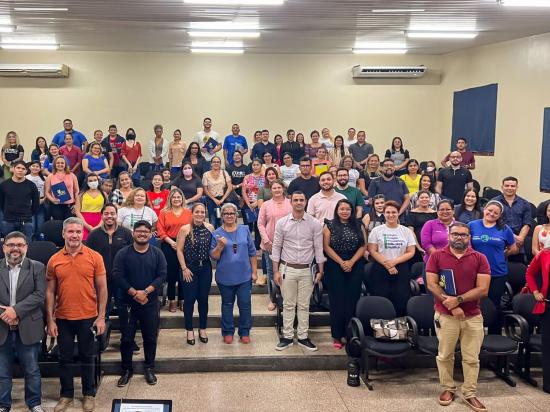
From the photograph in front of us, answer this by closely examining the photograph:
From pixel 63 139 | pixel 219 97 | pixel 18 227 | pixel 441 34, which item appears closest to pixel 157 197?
pixel 18 227

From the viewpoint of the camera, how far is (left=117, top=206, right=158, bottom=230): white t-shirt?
666 centimetres

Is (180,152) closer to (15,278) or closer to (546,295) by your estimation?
(15,278)

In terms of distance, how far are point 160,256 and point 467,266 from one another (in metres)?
2.93

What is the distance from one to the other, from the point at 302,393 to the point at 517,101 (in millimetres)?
7757

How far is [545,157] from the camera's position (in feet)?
32.2

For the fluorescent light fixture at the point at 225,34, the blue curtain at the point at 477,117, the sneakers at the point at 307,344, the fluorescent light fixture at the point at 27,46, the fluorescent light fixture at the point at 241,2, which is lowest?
the sneakers at the point at 307,344

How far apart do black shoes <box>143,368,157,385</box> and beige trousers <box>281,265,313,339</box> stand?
1481mm

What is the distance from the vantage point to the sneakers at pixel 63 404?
5023mm

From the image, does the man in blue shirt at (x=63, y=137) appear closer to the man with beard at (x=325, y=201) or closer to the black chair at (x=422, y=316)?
the man with beard at (x=325, y=201)

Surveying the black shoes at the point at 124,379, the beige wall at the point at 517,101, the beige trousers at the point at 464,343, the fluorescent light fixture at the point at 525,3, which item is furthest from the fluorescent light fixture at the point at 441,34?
the black shoes at the point at 124,379

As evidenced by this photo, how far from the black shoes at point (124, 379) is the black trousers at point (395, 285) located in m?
2.76

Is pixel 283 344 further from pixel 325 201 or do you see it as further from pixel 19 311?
pixel 19 311

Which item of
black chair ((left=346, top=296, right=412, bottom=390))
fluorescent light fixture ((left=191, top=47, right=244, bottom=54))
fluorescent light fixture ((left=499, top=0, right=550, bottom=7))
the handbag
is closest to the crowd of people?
black chair ((left=346, top=296, right=412, bottom=390))

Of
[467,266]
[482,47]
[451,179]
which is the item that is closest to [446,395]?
[467,266]
